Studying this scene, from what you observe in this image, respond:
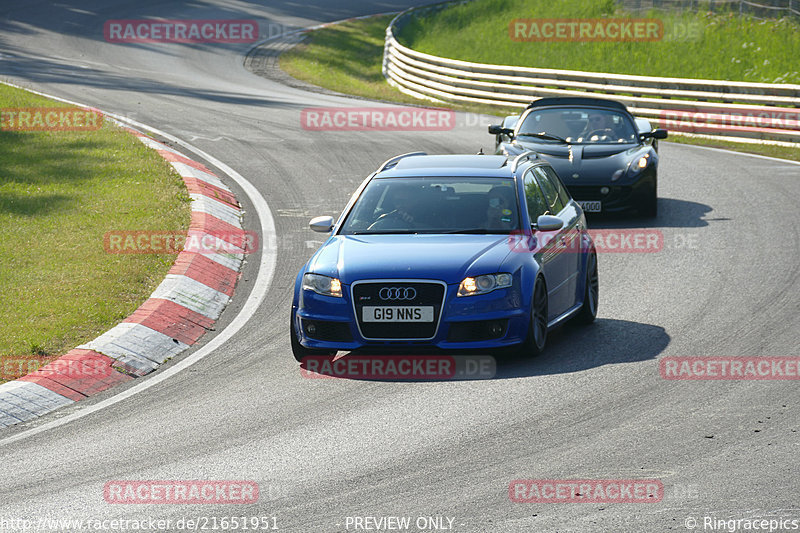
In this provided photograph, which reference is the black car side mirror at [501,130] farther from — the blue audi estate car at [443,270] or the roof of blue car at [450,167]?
the blue audi estate car at [443,270]

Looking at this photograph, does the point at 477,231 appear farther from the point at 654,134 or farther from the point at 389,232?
the point at 654,134

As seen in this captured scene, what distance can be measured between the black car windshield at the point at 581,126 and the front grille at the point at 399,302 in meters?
8.41

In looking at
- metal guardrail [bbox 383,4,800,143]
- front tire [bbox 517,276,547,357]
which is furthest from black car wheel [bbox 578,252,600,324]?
metal guardrail [bbox 383,4,800,143]

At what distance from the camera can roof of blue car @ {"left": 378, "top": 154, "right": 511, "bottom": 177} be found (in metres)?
10.7

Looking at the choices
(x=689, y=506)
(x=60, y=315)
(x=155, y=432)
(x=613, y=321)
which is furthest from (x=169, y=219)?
(x=689, y=506)

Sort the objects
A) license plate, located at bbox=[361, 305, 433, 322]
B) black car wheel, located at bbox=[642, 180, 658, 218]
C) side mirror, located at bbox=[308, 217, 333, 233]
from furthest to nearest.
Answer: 1. black car wheel, located at bbox=[642, 180, 658, 218]
2. side mirror, located at bbox=[308, 217, 333, 233]
3. license plate, located at bbox=[361, 305, 433, 322]

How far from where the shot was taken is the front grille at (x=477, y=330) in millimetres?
9117

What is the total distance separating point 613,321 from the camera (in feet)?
36.1

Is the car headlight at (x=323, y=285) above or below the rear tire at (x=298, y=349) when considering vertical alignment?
above

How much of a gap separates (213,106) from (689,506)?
21.9 m

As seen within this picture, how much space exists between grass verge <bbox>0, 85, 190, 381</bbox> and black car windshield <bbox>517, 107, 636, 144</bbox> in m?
5.08

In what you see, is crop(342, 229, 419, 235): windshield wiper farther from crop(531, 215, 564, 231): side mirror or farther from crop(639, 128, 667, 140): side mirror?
crop(639, 128, 667, 140): side mirror

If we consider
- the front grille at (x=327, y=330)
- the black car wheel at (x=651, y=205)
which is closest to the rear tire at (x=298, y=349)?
the front grille at (x=327, y=330)

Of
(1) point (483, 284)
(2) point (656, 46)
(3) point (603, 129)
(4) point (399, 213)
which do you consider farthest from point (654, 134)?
(2) point (656, 46)
